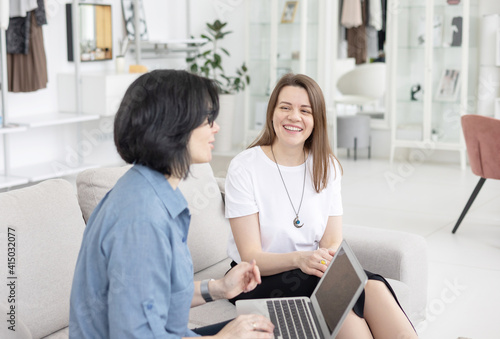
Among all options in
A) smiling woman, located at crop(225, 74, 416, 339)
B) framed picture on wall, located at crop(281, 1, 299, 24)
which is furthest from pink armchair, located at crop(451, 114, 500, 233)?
framed picture on wall, located at crop(281, 1, 299, 24)

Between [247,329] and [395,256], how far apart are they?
123 centimetres

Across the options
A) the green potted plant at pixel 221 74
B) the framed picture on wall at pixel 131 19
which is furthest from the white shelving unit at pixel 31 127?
the green potted plant at pixel 221 74

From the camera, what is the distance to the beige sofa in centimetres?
183

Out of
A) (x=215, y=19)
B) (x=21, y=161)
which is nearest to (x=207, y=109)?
(x=21, y=161)

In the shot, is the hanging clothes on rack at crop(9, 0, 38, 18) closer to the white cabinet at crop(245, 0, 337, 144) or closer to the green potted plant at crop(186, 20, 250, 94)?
the green potted plant at crop(186, 20, 250, 94)

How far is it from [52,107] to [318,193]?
4228 millimetres

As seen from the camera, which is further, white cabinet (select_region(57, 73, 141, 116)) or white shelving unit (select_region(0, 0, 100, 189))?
white cabinet (select_region(57, 73, 141, 116))

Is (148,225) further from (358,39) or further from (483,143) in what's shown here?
(358,39)

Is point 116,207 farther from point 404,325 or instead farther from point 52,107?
point 52,107

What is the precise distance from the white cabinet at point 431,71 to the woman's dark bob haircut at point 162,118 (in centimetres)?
596

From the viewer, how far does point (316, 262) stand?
1.98 meters

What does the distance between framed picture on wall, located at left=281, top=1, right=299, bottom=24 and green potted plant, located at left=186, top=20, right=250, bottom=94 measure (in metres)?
0.67

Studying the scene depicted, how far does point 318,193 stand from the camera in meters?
2.28

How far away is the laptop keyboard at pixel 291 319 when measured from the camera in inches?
64.3
